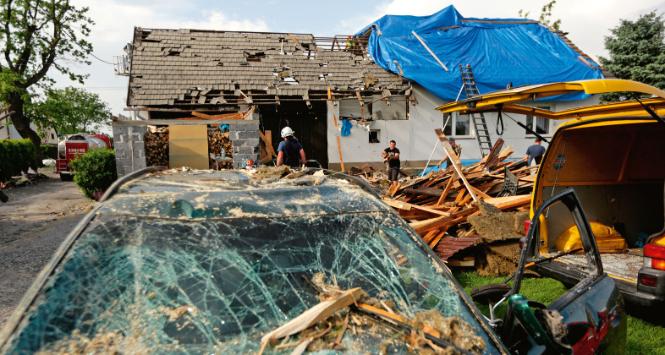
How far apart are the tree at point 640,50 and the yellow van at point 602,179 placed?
17323 millimetres

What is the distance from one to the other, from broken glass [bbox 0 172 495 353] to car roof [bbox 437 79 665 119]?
6.35 feet

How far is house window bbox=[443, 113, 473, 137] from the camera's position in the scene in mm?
15055

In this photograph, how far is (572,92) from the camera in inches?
133

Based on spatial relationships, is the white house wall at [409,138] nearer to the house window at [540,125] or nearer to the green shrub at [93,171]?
the house window at [540,125]

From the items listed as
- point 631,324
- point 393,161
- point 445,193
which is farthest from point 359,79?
point 631,324

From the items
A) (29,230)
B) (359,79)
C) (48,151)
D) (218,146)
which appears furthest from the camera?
(48,151)

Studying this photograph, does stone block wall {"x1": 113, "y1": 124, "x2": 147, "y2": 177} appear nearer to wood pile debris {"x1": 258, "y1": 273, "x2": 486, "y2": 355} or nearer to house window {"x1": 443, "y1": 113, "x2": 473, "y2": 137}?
wood pile debris {"x1": 258, "y1": 273, "x2": 486, "y2": 355}

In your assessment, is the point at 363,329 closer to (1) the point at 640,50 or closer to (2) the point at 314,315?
(2) the point at 314,315

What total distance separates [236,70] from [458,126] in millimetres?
8188

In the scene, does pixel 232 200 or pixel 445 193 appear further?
pixel 445 193

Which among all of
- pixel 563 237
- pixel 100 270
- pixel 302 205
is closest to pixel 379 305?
pixel 302 205

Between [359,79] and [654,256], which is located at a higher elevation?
[359,79]

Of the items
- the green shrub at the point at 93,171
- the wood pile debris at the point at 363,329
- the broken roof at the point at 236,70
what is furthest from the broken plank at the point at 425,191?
the green shrub at the point at 93,171

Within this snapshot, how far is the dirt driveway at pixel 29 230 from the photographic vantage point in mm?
5094
